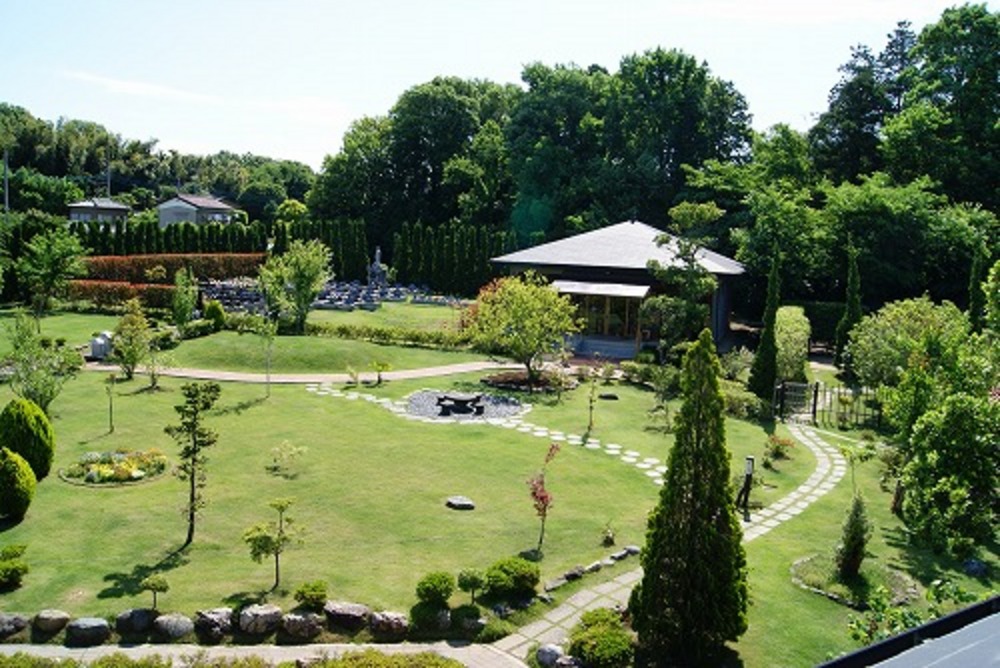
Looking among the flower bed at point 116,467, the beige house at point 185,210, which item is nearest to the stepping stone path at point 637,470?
the flower bed at point 116,467

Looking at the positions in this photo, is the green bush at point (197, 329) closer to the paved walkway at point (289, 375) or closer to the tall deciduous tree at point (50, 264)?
the paved walkway at point (289, 375)

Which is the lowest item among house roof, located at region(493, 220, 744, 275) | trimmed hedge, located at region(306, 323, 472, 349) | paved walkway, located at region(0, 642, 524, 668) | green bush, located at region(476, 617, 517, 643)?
paved walkway, located at region(0, 642, 524, 668)

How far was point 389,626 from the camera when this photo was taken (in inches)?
400

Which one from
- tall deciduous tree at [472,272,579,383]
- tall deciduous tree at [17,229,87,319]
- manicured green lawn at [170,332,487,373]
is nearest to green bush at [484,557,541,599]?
tall deciduous tree at [472,272,579,383]

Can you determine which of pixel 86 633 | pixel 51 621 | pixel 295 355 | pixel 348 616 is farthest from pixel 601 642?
pixel 295 355

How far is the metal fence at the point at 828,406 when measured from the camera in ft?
74.9

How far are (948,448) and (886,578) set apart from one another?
5.15 metres

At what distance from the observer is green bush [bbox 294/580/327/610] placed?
10.5 m

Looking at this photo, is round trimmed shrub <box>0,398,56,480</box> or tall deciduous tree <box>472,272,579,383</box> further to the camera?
tall deciduous tree <box>472,272,579,383</box>

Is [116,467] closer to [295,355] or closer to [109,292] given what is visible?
[295,355]

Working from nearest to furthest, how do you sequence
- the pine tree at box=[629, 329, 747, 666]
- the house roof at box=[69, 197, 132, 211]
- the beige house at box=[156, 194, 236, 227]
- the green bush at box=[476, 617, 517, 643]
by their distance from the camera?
the pine tree at box=[629, 329, 747, 666]
the green bush at box=[476, 617, 517, 643]
the house roof at box=[69, 197, 132, 211]
the beige house at box=[156, 194, 236, 227]

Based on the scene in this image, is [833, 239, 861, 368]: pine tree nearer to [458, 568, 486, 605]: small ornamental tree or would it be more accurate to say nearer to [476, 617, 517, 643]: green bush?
[458, 568, 486, 605]: small ornamental tree

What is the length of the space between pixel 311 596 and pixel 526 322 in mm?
15091

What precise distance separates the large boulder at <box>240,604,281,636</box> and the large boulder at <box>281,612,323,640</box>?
125 millimetres
